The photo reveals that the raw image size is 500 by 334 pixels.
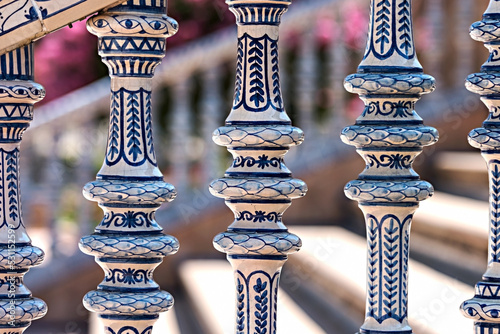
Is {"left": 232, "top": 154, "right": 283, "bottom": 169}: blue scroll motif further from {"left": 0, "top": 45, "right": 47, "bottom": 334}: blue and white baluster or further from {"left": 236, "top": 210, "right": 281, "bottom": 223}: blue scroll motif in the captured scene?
{"left": 0, "top": 45, "right": 47, "bottom": 334}: blue and white baluster

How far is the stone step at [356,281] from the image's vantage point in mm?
2686

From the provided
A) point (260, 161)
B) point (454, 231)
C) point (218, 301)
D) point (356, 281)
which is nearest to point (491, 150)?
point (260, 161)

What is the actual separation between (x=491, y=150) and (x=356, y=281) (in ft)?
6.69

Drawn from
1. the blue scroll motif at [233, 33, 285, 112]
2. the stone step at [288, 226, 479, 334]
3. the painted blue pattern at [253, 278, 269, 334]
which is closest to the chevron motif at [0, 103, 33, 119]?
the blue scroll motif at [233, 33, 285, 112]

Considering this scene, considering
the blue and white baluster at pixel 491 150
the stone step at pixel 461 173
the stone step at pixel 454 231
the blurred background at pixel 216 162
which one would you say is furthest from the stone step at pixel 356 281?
the blue and white baluster at pixel 491 150

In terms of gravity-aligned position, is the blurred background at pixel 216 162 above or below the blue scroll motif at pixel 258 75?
below

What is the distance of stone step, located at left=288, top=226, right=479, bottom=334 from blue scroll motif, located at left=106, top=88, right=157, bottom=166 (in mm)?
1476

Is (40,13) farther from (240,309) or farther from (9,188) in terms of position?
(240,309)

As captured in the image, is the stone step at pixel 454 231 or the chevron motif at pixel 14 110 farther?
the stone step at pixel 454 231

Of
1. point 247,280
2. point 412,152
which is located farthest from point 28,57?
point 412,152

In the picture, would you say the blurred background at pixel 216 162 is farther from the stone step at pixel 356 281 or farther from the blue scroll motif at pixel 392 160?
the blue scroll motif at pixel 392 160

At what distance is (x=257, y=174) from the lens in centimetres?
129

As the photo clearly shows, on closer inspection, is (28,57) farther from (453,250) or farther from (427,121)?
(427,121)

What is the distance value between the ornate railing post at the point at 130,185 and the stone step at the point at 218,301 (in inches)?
78.1
